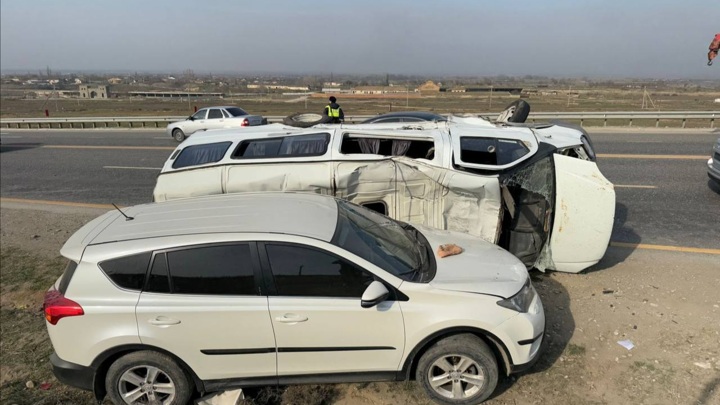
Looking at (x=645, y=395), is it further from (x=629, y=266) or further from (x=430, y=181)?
(x=430, y=181)

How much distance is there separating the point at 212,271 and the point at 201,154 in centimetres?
323

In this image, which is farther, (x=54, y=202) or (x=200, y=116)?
(x=200, y=116)

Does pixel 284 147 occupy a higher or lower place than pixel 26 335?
higher

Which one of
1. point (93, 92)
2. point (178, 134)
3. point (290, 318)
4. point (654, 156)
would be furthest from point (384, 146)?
point (93, 92)

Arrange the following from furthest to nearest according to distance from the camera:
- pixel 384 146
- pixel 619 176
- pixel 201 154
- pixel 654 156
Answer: pixel 654 156 → pixel 619 176 → pixel 384 146 → pixel 201 154

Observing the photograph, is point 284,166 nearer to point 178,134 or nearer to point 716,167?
point 716,167

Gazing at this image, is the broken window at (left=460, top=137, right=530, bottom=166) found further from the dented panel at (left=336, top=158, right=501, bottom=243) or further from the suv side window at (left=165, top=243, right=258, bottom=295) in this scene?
the suv side window at (left=165, top=243, right=258, bottom=295)

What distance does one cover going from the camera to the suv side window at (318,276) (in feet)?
11.0

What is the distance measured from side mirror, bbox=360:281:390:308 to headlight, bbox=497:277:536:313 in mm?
879

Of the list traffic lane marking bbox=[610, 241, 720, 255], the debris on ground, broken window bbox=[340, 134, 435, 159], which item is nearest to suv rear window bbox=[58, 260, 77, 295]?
broken window bbox=[340, 134, 435, 159]

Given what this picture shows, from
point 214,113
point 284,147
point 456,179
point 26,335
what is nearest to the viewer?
point 26,335

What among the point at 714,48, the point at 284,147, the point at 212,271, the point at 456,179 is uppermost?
the point at 714,48

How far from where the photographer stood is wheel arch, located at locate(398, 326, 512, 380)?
3.40m

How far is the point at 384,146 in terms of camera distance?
21.5ft
